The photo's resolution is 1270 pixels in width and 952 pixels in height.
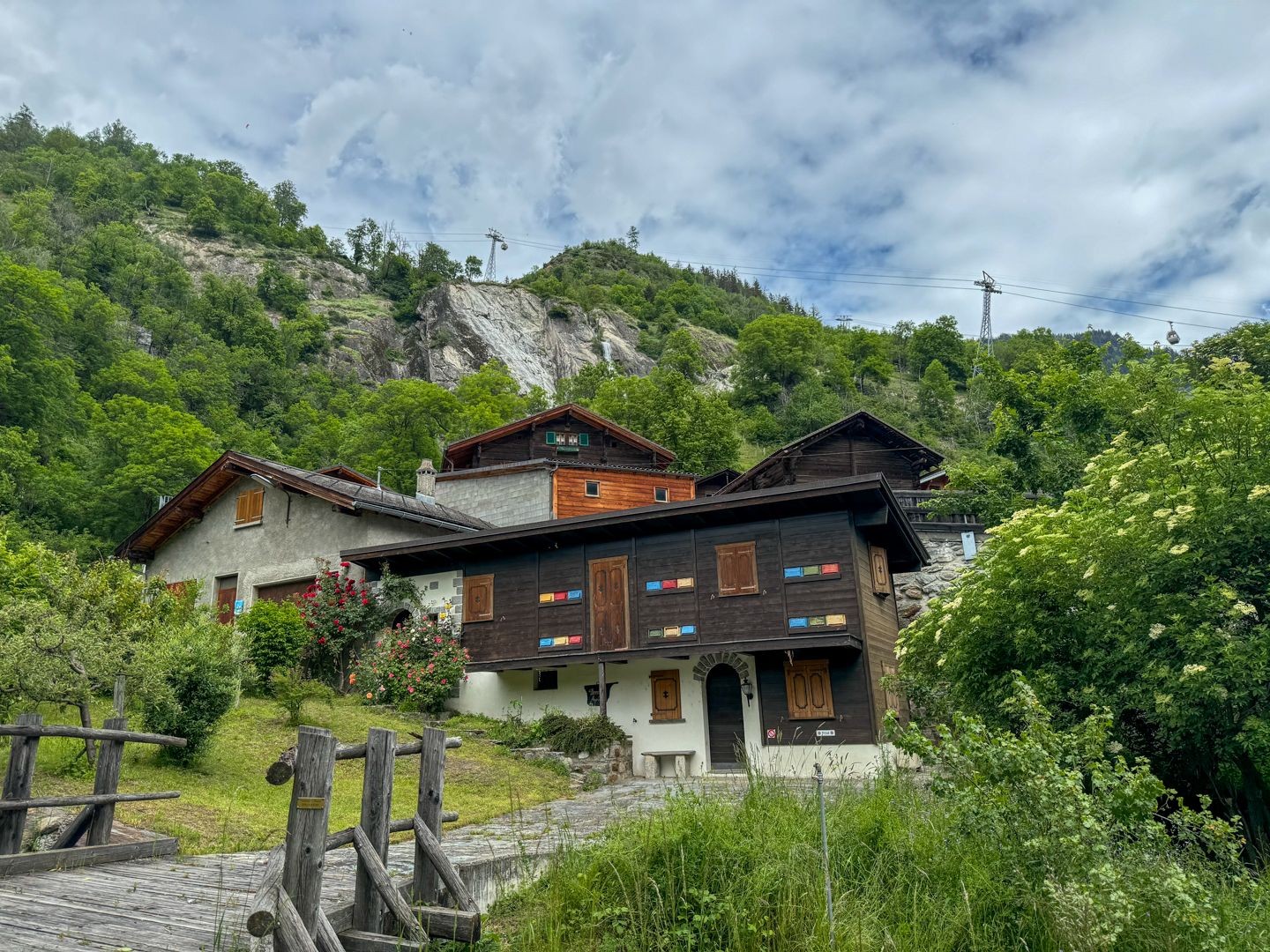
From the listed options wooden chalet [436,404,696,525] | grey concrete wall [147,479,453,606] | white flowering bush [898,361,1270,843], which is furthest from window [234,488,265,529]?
white flowering bush [898,361,1270,843]

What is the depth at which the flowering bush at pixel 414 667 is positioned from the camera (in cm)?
1897

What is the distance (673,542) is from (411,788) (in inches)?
310

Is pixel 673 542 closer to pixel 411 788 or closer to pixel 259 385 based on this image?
pixel 411 788

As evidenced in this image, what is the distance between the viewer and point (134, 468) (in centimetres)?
3678

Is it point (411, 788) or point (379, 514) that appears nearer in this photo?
point (411, 788)

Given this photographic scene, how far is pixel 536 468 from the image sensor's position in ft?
101

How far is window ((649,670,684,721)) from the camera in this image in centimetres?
1808

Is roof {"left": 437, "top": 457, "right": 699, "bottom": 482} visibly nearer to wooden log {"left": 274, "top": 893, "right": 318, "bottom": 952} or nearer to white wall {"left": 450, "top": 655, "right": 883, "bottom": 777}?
white wall {"left": 450, "top": 655, "right": 883, "bottom": 777}

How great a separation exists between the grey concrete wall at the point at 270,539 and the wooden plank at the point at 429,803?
17.5m

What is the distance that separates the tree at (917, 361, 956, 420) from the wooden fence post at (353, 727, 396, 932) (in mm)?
69037

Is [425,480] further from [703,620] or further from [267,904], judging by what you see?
[267,904]

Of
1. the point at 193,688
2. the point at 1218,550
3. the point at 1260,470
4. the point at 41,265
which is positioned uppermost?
the point at 41,265

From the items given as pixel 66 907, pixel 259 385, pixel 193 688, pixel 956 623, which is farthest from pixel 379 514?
pixel 259 385

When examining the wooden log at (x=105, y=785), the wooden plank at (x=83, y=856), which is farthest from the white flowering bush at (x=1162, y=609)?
the wooden log at (x=105, y=785)
